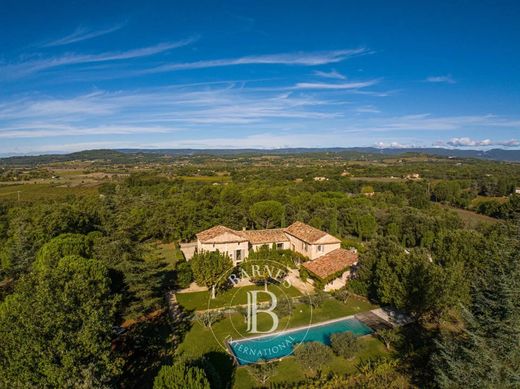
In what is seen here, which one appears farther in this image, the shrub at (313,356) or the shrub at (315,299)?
the shrub at (315,299)

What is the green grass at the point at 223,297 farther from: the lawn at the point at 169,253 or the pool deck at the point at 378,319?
the lawn at the point at 169,253

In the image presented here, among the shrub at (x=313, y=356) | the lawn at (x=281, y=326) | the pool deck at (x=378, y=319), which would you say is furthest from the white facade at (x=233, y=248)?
the shrub at (x=313, y=356)

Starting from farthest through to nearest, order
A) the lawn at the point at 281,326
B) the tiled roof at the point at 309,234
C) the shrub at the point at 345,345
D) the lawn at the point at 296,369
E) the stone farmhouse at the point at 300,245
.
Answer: the tiled roof at the point at 309,234 → the stone farmhouse at the point at 300,245 → the shrub at the point at 345,345 → the lawn at the point at 281,326 → the lawn at the point at 296,369

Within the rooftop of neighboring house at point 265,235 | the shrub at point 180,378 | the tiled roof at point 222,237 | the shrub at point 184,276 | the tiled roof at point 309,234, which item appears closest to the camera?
the shrub at point 180,378

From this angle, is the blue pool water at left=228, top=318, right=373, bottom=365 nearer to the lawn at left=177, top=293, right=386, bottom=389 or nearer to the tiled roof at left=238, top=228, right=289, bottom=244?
the lawn at left=177, top=293, right=386, bottom=389

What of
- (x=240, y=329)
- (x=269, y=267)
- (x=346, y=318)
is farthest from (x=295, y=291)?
(x=240, y=329)

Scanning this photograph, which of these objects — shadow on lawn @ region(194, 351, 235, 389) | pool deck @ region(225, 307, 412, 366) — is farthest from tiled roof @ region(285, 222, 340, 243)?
shadow on lawn @ region(194, 351, 235, 389)

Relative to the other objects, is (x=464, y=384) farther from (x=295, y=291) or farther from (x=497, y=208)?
(x=497, y=208)

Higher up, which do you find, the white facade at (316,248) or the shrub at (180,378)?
the shrub at (180,378)

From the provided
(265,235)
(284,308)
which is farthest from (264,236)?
(284,308)
